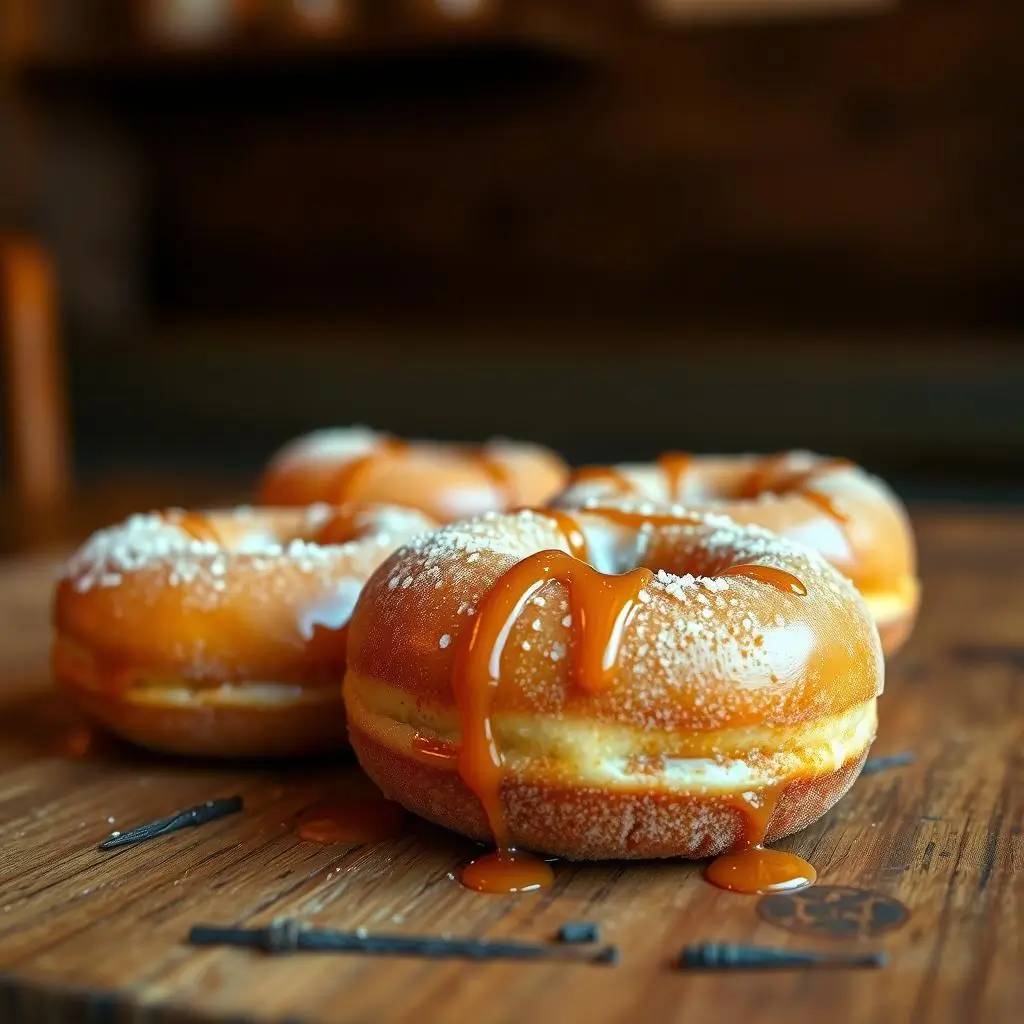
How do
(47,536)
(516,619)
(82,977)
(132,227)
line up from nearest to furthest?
(82,977) < (516,619) < (47,536) < (132,227)

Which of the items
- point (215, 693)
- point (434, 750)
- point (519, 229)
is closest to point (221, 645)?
point (215, 693)

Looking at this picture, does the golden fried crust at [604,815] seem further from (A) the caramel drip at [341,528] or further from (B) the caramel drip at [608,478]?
(B) the caramel drip at [608,478]

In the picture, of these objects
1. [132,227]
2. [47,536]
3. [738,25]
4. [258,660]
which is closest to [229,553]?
[258,660]

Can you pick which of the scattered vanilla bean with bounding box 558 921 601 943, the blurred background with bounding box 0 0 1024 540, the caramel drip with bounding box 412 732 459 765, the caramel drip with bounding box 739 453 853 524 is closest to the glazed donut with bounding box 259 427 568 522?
the caramel drip with bounding box 739 453 853 524

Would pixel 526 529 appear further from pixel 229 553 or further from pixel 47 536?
pixel 47 536

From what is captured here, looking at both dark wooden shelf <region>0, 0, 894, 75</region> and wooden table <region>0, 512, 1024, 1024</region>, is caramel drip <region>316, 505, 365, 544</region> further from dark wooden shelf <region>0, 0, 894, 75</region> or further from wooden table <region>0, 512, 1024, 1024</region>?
dark wooden shelf <region>0, 0, 894, 75</region>

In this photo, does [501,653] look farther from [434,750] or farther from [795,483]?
[795,483]
